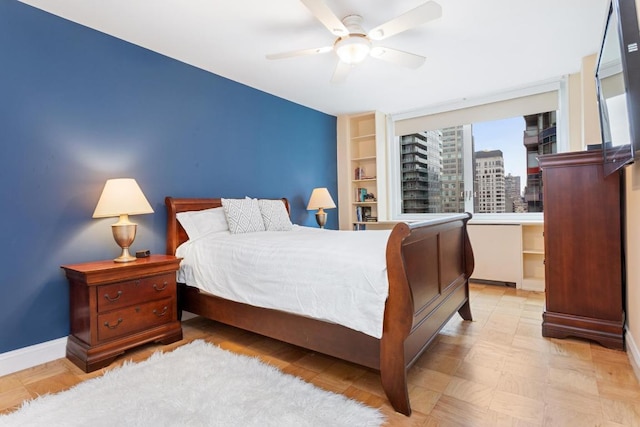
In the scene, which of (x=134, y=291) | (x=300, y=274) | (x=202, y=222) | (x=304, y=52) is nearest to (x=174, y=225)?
(x=202, y=222)

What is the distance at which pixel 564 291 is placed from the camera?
2.39 metres

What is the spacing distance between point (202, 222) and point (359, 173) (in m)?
2.80

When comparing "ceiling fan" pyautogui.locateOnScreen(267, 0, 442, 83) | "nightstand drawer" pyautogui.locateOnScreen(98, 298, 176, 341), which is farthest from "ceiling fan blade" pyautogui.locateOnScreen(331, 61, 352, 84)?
"nightstand drawer" pyautogui.locateOnScreen(98, 298, 176, 341)

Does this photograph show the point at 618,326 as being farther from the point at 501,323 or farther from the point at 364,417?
the point at 364,417

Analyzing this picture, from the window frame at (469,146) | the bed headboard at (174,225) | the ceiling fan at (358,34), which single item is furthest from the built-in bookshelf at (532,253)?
the bed headboard at (174,225)

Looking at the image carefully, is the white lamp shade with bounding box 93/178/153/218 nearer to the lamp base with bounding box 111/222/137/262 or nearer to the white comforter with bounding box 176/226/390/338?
the lamp base with bounding box 111/222/137/262

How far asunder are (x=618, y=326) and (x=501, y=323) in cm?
74

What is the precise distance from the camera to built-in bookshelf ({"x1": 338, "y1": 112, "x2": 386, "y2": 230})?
4.95 m

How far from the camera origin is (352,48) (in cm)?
244

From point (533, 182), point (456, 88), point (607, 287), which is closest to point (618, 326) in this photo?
point (607, 287)

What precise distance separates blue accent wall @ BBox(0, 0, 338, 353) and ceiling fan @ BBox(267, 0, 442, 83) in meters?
1.19

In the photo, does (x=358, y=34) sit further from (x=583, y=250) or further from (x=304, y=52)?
(x=583, y=250)

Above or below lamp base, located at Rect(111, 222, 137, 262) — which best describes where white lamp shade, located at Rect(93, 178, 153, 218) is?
above

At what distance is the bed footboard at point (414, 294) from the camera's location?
1.58 metres
